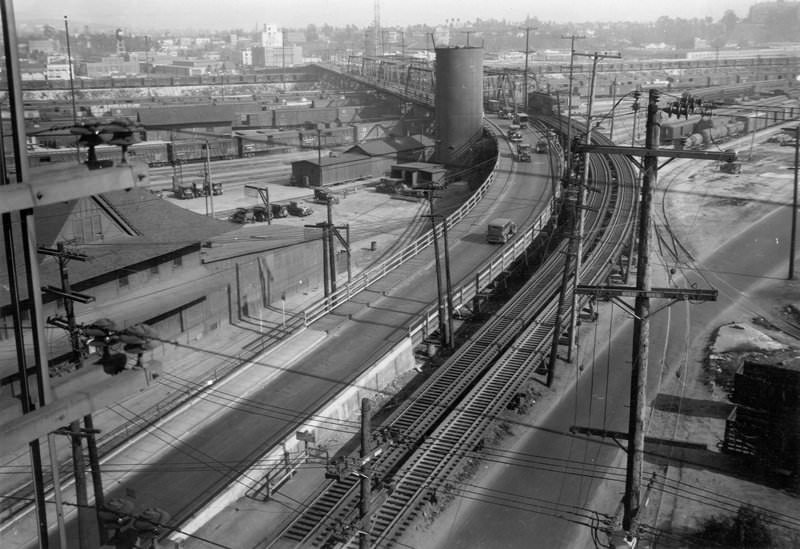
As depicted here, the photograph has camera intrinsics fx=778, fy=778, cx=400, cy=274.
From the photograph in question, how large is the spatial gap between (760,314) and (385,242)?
14.4 m

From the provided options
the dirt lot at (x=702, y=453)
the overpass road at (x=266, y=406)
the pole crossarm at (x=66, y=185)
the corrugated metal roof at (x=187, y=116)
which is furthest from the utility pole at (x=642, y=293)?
the corrugated metal roof at (x=187, y=116)

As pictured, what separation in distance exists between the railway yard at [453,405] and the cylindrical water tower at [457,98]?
18.7 metres

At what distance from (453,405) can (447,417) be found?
45.7 inches

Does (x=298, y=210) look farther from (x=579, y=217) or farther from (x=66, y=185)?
(x=66, y=185)

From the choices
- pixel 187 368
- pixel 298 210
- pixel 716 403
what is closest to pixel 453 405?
pixel 716 403

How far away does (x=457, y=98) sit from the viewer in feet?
167

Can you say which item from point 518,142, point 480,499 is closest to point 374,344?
point 480,499

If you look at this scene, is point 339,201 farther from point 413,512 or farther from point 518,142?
point 413,512

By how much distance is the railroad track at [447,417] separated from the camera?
13.1 m

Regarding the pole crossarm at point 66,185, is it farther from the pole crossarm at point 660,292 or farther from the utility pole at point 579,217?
the utility pole at point 579,217

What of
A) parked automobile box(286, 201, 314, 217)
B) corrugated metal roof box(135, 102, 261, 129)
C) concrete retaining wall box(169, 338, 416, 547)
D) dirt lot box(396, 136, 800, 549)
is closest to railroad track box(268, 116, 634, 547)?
dirt lot box(396, 136, 800, 549)

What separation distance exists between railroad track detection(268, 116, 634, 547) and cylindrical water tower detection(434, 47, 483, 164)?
25.0m

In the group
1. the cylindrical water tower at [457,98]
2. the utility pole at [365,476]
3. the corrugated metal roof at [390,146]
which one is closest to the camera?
the utility pole at [365,476]

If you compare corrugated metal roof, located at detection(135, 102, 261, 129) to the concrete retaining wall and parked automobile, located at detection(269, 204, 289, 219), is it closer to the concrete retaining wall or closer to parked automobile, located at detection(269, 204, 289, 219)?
parked automobile, located at detection(269, 204, 289, 219)
